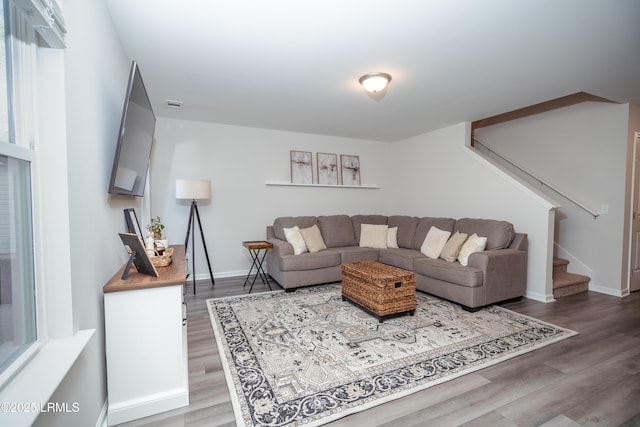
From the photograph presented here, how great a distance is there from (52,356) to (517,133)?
19.5ft

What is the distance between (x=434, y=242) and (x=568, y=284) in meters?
1.68

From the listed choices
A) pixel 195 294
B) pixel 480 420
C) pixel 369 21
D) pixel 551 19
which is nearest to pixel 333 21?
pixel 369 21

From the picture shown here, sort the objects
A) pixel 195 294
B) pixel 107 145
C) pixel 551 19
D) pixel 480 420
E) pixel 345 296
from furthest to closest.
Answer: pixel 195 294, pixel 345 296, pixel 551 19, pixel 107 145, pixel 480 420

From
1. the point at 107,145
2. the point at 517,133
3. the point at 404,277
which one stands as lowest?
the point at 404,277

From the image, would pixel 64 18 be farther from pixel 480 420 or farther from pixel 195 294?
pixel 195 294

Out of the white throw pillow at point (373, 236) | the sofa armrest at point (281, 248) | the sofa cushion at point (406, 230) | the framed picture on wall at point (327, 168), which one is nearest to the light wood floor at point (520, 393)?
the sofa armrest at point (281, 248)

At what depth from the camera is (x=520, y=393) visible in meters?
1.80

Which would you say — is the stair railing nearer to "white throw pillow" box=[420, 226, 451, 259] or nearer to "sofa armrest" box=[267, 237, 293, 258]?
"white throw pillow" box=[420, 226, 451, 259]

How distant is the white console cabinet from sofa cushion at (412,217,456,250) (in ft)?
12.0

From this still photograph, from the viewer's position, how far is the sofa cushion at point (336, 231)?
470 cm

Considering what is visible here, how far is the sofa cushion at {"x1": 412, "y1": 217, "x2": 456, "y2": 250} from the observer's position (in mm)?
4242

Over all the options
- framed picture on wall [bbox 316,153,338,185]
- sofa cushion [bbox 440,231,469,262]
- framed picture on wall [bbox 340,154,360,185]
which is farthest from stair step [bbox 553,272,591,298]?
framed picture on wall [bbox 316,153,338,185]

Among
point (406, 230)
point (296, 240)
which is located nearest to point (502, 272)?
point (406, 230)

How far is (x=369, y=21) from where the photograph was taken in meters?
1.97
